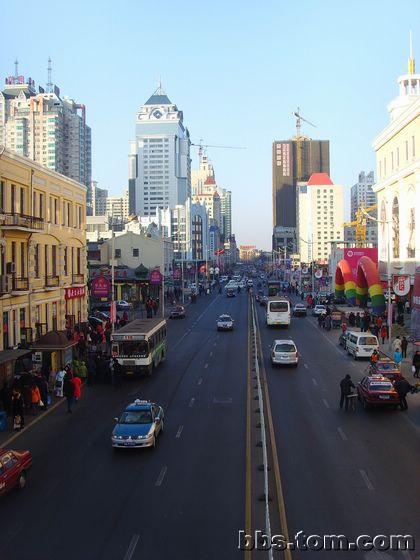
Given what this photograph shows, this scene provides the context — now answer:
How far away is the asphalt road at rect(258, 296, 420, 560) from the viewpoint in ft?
41.9

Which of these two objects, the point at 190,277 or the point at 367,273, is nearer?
the point at 367,273

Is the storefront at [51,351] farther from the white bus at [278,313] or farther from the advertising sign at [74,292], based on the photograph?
the white bus at [278,313]

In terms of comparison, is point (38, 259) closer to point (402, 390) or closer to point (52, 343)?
point (52, 343)

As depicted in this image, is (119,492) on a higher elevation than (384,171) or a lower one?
→ lower

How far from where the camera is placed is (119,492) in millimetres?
14875

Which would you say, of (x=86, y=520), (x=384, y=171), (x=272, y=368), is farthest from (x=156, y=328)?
(x=384, y=171)

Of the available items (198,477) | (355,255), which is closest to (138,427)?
(198,477)

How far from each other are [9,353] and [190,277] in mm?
122831

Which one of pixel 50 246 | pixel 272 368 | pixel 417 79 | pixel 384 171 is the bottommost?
pixel 272 368

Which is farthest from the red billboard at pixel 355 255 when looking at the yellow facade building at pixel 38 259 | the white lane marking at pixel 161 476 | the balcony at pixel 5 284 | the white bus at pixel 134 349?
the white lane marking at pixel 161 476

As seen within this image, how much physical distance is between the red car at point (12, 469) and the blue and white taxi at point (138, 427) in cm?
306

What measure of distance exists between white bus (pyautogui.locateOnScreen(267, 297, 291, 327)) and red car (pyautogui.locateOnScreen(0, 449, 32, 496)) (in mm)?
40536

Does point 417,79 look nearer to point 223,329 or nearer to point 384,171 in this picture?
point 384,171

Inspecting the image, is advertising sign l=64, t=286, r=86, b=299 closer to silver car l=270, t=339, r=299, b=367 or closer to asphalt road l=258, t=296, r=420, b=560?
silver car l=270, t=339, r=299, b=367
